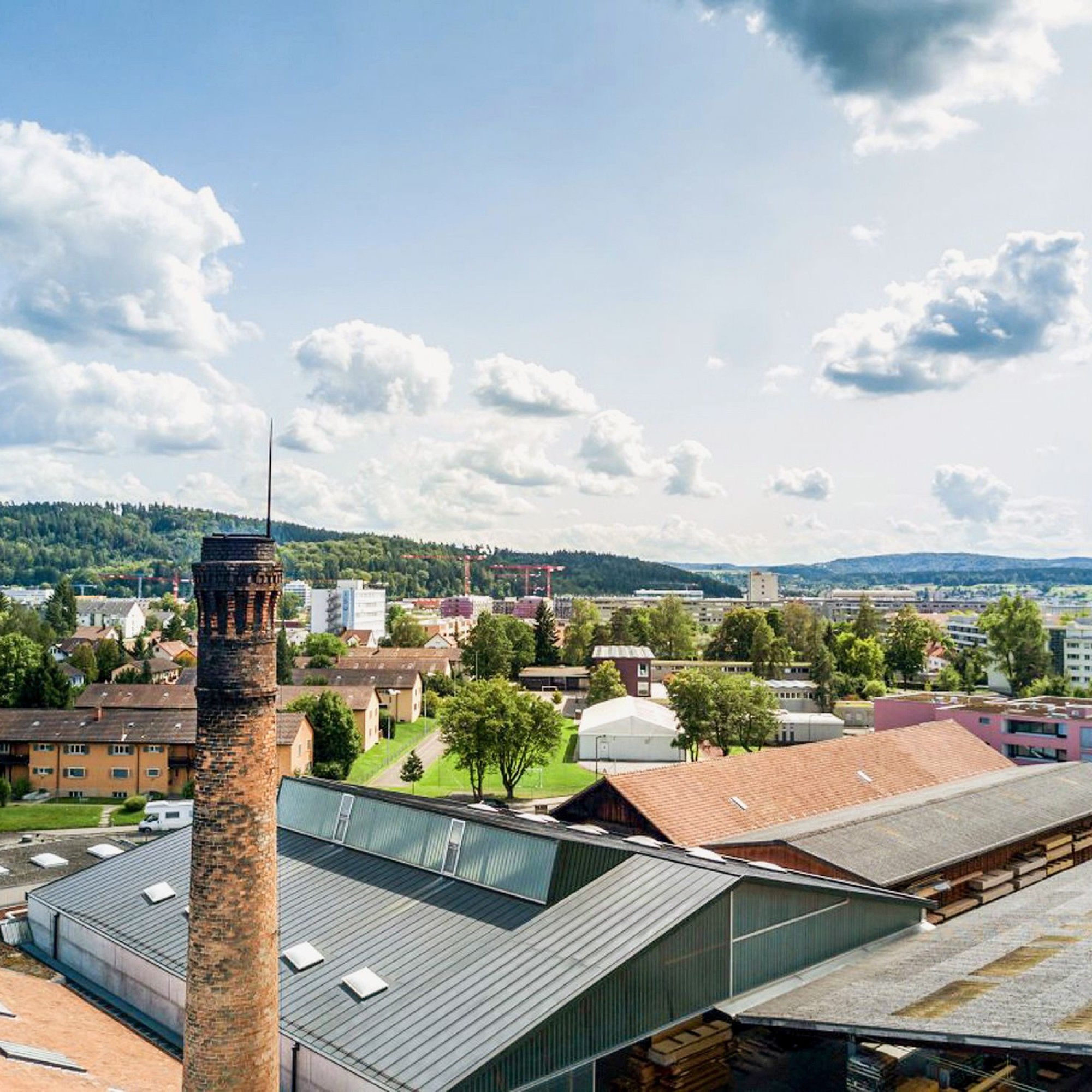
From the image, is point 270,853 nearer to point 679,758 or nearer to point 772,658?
point 679,758

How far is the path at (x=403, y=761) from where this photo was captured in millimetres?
58875

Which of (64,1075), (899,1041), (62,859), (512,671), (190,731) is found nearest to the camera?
(899,1041)

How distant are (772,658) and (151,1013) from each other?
81309 millimetres

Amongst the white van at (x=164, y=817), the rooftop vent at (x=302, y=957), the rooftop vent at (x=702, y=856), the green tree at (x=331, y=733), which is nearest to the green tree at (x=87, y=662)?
the green tree at (x=331, y=733)

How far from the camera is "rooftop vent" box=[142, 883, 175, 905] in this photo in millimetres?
24016

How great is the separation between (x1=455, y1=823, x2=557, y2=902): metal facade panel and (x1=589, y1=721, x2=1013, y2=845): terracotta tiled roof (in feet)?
36.1

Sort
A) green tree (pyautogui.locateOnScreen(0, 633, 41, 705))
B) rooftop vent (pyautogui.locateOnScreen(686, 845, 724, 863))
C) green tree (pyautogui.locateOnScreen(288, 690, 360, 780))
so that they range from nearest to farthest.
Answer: rooftop vent (pyautogui.locateOnScreen(686, 845, 724, 863)), green tree (pyautogui.locateOnScreen(288, 690, 360, 780)), green tree (pyautogui.locateOnScreen(0, 633, 41, 705))

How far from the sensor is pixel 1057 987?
50.5 feet

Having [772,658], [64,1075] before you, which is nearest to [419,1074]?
[64,1075]

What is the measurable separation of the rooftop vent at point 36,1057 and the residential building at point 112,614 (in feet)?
549

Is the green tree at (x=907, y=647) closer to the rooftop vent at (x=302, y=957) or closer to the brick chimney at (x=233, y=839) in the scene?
the rooftop vent at (x=302, y=957)

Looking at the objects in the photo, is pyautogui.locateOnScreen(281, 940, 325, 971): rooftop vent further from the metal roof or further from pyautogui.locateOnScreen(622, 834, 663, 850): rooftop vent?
the metal roof

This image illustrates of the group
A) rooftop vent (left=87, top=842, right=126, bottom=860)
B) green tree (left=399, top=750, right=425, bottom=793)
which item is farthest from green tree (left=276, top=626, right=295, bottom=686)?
rooftop vent (left=87, top=842, right=126, bottom=860)

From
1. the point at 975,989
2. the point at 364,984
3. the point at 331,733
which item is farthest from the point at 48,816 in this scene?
the point at 975,989
